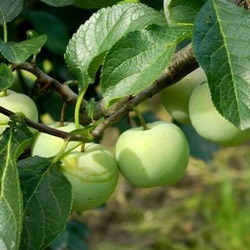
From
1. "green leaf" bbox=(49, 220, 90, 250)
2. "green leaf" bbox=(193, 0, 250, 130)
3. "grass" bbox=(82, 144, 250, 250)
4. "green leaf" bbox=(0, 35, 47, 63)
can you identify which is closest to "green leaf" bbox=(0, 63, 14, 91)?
"green leaf" bbox=(0, 35, 47, 63)

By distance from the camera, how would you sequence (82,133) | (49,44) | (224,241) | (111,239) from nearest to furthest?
(82,133), (49,44), (224,241), (111,239)

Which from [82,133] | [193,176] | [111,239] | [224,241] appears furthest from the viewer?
[193,176]

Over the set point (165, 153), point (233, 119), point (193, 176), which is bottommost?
point (193, 176)

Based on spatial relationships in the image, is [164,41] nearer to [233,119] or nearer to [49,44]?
[233,119]

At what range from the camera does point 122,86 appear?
703 millimetres

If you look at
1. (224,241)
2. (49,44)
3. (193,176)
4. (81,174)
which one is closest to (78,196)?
(81,174)

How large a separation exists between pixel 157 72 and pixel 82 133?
14 centimetres

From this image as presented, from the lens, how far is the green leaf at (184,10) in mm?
734

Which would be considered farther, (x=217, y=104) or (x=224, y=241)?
(x=224, y=241)

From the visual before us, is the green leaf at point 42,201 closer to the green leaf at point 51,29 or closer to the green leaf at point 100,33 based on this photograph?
the green leaf at point 100,33

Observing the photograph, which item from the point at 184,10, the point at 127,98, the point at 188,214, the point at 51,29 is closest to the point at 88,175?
the point at 127,98

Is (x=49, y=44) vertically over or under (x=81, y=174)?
under

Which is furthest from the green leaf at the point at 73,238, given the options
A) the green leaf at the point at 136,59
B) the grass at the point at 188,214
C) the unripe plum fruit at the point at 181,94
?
the grass at the point at 188,214

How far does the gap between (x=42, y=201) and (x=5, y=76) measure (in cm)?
14
